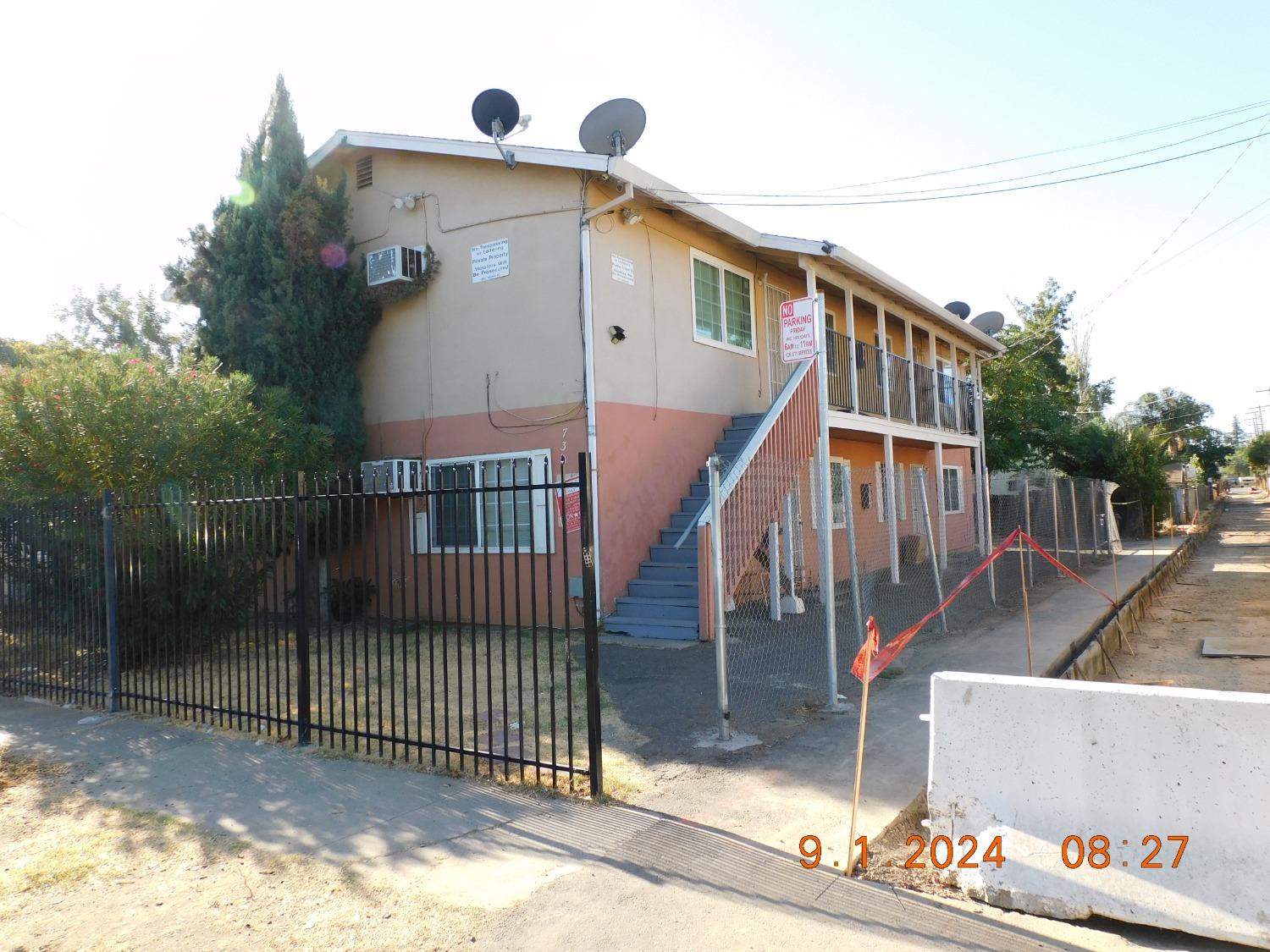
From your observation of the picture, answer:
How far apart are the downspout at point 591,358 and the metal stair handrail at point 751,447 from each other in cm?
106

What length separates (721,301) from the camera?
13.5 metres

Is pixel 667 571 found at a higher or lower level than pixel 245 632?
higher

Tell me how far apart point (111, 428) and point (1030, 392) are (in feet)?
85.4

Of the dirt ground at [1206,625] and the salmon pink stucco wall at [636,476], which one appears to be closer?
the dirt ground at [1206,625]

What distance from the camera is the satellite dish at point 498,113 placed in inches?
440

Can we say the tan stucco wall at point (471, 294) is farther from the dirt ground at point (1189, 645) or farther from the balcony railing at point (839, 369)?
the dirt ground at point (1189, 645)

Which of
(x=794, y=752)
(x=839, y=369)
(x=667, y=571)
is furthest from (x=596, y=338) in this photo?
(x=794, y=752)

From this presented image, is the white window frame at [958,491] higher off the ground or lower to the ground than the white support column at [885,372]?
lower

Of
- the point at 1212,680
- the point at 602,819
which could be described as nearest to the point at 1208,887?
the point at 602,819

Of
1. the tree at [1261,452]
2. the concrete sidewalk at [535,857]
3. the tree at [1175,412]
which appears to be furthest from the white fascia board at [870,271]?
the tree at [1261,452]

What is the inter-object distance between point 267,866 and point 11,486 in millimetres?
6358

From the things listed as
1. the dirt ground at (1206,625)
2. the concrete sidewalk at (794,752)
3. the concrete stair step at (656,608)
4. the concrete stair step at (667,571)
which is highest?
the concrete stair step at (667,571)

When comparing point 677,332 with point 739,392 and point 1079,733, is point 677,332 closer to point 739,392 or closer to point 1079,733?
point 739,392

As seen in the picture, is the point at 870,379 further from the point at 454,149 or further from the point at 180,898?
the point at 180,898
